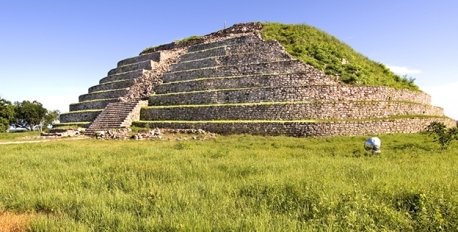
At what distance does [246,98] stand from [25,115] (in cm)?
5175

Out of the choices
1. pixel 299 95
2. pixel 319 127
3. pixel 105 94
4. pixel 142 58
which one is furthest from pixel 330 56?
pixel 105 94

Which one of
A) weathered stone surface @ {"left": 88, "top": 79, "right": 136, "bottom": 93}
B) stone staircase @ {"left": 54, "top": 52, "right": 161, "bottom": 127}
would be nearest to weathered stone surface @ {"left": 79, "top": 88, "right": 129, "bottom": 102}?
stone staircase @ {"left": 54, "top": 52, "right": 161, "bottom": 127}

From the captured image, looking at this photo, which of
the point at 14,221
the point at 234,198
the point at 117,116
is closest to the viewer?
the point at 14,221

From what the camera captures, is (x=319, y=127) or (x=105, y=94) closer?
(x=319, y=127)

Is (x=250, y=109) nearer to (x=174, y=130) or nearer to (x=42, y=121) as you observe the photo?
(x=174, y=130)

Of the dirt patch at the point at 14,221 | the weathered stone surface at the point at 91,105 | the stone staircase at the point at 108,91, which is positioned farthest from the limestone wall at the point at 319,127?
the dirt patch at the point at 14,221

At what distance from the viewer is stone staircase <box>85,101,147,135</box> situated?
3544 centimetres

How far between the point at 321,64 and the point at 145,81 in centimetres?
1875

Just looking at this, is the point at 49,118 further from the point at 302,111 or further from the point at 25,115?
the point at 302,111

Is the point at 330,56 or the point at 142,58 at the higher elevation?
the point at 142,58

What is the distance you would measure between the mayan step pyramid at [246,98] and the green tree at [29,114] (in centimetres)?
2726

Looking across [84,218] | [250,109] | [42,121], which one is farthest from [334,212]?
[42,121]

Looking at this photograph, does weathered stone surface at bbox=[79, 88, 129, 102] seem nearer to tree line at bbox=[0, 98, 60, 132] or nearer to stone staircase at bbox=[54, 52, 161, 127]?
stone staircase at bbox=[54, 52, 161, 127]

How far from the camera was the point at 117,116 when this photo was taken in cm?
3688
